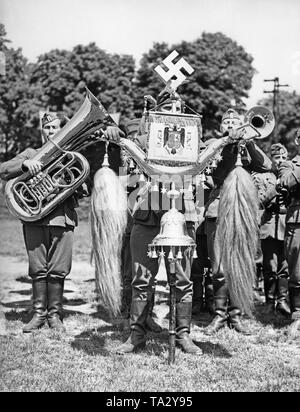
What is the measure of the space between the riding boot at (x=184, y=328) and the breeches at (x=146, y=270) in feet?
0.20

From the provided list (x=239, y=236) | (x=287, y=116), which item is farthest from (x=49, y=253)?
(x=287, y=116)

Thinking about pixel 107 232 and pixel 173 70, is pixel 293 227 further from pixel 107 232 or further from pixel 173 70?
pixel 173 70

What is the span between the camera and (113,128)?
15.6ft

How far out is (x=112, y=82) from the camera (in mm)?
26219

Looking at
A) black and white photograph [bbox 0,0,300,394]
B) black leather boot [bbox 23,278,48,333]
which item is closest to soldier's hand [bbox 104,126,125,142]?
black and white photograph [bbox 0,0,300,394]

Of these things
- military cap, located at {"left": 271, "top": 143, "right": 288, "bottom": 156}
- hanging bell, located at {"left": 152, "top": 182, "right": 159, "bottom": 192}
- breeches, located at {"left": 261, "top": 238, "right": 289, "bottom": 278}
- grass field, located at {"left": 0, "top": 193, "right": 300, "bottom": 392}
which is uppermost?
military cap, located at {"left": 271, "top": 143, "right": 288, "bottom": 156}

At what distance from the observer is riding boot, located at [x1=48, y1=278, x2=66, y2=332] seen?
19.5 feet

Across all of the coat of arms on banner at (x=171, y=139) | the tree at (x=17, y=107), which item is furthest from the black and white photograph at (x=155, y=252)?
the tree at (x=17, y=107)

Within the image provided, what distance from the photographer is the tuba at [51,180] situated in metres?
5.49

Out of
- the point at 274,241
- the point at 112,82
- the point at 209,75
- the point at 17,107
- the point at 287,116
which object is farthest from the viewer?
the point at 287,116

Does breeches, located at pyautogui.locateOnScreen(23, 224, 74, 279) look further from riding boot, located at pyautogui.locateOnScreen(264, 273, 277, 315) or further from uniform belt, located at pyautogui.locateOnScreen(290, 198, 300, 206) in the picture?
riding boot, located at pyautogui.locateOnScreen(264, 273, 277, 315)

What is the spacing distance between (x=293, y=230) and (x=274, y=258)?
139cm

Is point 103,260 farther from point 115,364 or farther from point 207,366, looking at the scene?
point 207,366
